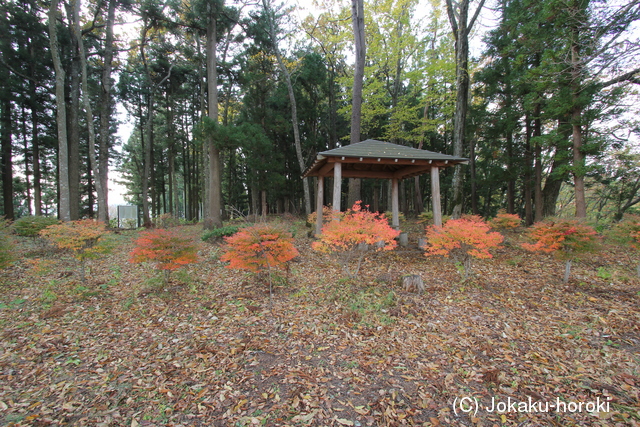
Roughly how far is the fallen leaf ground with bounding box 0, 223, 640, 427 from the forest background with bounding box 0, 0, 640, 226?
2.83 m

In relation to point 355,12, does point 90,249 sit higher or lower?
lower

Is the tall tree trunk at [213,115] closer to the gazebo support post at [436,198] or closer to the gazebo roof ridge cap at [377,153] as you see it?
the gazebo roof ridge cap at [377,153]

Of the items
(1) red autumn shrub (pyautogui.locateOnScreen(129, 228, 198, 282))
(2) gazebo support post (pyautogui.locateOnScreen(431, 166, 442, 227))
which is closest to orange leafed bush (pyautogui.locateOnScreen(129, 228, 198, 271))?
(1) red autumn shrub (pyautogui.locateOnScreen(129, 228, 198, 282))

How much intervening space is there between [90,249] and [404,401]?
535 centimetres

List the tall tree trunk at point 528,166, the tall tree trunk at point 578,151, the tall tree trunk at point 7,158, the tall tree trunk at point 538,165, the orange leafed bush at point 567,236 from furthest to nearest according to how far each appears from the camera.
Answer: the tall tree trunk at point 528,166 < the tall tree trunk at point 7,158 < the tall tree trunk at point 538,165 < the tall tree trunk at point 578,151 < the orange leafed bush at point 567,236

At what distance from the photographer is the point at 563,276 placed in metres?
4.93

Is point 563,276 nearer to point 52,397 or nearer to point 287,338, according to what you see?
point 287,338

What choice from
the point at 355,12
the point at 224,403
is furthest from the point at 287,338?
the point at 355,12

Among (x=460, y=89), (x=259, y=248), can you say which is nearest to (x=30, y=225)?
(x=259, y=248)

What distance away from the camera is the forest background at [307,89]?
297 inches

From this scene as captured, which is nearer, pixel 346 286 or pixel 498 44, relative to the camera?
pixel 346 286

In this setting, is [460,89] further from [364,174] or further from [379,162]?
[379,162]

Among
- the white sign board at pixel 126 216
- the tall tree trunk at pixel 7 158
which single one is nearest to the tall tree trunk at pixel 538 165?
the tall tree trunk at pixel 7 158

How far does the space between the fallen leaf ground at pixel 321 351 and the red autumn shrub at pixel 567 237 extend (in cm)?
61
